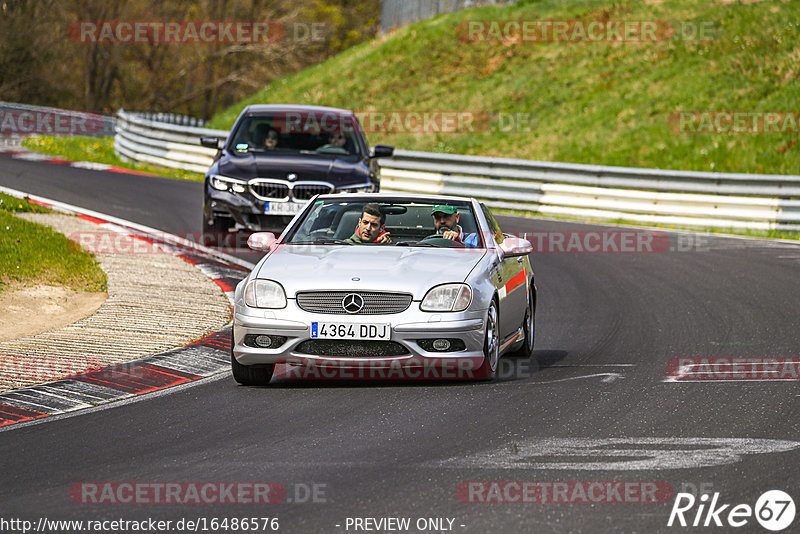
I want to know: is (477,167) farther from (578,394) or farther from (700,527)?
(700,527)

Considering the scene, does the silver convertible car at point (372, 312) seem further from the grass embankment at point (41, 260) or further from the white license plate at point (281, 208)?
the white license plate at point (281, 208)

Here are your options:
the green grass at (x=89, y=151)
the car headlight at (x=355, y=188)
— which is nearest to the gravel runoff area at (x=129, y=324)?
the car headlight at (x=355, y=188)

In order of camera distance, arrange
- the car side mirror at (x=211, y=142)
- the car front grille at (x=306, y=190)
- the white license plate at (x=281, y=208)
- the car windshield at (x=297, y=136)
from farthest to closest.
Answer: the car side mirror at (x=211, y=142)
the car windshield at (x=297, y=136)
the car front grille at (x=306, y=190)
the white license plate at (x=281, y=208)

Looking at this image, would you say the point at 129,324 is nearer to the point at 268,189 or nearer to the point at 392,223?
the point at 392,223

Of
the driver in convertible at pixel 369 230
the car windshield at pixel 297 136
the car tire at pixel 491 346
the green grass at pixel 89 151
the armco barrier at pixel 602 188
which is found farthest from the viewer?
the green grass at pixel 89 151

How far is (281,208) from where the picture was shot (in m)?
15.3

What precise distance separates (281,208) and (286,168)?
1.94 ft

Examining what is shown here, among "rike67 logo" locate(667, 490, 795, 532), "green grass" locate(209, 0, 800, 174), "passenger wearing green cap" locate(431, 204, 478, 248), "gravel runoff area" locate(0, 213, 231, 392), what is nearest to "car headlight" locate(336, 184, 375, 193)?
"gravel runoff area" locate(0, 213, 231, 392)

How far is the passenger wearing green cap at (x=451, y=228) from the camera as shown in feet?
31.9

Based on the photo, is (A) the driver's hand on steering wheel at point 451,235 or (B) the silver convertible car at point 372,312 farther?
(A) the driver's hand on steering wheel at point 451,235

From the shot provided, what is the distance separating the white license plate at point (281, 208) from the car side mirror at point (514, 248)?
581cm

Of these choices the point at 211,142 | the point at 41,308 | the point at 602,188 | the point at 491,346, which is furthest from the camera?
the point at 602,188

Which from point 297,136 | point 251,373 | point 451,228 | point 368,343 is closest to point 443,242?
point 451,228

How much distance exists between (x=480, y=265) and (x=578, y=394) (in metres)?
1.26
